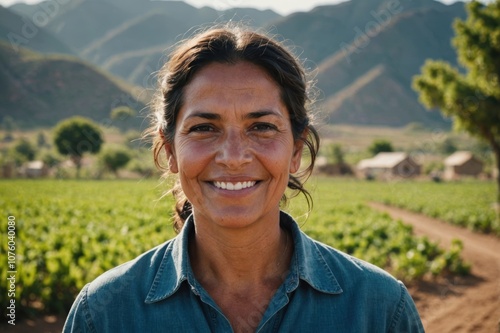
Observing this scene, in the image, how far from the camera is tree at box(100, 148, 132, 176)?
58.0 metres

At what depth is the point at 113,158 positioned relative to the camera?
57969 millimetres

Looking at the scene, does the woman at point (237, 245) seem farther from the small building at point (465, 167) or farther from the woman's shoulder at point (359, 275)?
the small building at point (465, 167)

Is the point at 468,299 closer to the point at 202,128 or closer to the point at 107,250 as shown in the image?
the point at 107,250

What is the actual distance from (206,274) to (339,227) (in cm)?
1129

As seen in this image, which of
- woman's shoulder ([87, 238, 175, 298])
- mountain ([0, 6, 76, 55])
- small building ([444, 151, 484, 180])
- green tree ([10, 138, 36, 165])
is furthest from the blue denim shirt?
mountain ([0, 6, 76, 55])

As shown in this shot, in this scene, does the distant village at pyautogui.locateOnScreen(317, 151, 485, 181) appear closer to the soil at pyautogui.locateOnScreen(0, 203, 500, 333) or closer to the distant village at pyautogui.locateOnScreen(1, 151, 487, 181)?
the distant village at pyautogui.locateOnScreen(1, 151, 487, 181)

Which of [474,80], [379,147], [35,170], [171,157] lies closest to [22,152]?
[35,170]

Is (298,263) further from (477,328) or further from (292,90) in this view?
(477,328)

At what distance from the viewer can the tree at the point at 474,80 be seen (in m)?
16.0

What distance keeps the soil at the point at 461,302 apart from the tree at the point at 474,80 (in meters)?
7.66

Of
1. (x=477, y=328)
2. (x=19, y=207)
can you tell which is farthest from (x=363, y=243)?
(x=19, y=207)

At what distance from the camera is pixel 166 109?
2158 mm

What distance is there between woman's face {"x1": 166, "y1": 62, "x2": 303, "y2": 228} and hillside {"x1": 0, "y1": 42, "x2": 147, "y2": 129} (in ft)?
232

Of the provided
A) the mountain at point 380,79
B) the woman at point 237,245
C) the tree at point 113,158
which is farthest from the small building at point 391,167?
the mountain at point 380,79
